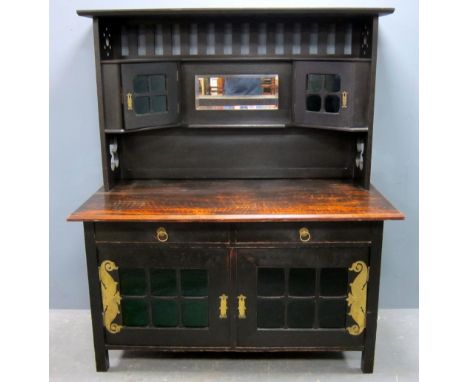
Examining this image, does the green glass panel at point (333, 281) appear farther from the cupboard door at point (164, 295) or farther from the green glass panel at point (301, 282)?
the cupboard door at point (164, 295)

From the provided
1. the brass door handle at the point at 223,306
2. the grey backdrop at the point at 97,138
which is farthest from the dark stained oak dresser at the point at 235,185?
the grey backdrop at the point at 97,138

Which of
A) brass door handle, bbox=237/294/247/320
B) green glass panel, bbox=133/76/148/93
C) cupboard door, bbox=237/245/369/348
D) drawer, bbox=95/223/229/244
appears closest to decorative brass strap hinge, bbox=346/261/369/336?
cupboard door, bbox=237/245/369/348

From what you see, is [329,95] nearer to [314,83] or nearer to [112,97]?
[314,83]

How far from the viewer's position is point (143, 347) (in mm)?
2457

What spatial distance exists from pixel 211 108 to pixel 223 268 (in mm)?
860

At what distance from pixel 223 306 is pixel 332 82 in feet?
3.93

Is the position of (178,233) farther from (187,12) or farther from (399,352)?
(399,352)

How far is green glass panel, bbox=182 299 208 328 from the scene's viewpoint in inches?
94.7

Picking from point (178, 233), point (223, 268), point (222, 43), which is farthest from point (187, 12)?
point (223, 268)

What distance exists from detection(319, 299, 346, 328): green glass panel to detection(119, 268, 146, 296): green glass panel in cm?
83

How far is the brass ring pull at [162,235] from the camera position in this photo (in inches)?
90.8

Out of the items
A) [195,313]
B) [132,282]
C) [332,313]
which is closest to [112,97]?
[132,282]

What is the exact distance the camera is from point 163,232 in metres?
2.31

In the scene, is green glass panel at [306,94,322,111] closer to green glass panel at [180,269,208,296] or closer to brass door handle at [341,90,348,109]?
brass door handle at [341,90,348,109]
